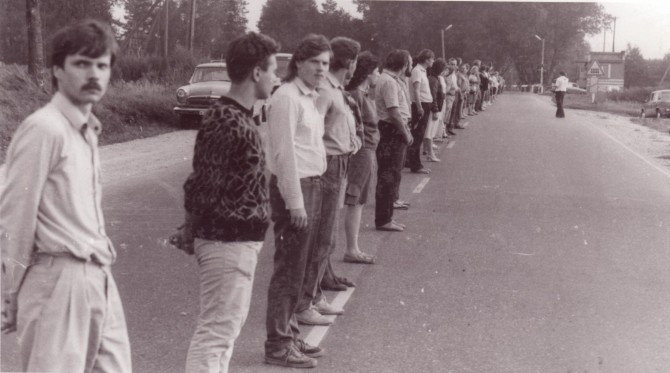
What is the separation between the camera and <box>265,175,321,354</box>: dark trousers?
5273mm

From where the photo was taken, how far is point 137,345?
5.73 metres

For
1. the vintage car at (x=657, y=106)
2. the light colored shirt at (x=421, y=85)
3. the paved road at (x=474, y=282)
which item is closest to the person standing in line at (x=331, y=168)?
the paved road at (x=474, y=282)

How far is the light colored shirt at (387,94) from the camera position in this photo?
9.37 meters

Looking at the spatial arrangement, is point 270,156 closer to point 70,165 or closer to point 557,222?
point 70,165

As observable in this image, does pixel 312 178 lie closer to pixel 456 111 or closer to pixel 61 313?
pixel 61 313

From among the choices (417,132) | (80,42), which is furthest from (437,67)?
(80,42)

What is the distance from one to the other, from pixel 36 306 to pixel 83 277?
16cm

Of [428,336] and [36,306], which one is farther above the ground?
[36,306]

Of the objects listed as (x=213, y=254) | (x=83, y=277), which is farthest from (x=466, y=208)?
(x=83, y=277)

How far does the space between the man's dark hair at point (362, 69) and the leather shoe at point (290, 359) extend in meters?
2.97

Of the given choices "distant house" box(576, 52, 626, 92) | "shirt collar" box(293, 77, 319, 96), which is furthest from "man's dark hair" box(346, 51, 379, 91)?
"distant house" box(576, 52, 626, 92)

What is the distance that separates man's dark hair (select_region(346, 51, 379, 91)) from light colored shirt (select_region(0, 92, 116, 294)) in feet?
15.8

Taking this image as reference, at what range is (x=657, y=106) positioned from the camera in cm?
3312

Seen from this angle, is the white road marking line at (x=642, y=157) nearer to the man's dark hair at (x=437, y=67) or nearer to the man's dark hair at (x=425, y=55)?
the man's dark hair at (x=437, y=67)
